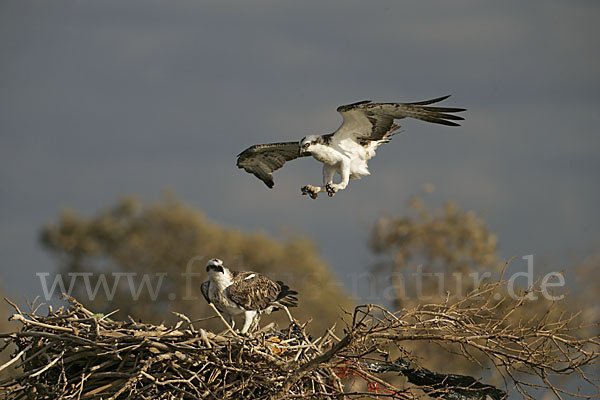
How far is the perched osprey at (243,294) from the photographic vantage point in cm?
907

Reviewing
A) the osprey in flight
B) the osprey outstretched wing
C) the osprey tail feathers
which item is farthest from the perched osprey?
the osprey in flight

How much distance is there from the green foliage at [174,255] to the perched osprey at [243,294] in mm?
23179

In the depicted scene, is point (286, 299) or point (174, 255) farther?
point (174, 255)

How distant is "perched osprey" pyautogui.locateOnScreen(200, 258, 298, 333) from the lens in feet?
29.8

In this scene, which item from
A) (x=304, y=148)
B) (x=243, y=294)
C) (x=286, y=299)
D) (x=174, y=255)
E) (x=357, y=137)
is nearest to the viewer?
(x=304, y=148)

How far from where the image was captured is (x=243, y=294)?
29.7ft

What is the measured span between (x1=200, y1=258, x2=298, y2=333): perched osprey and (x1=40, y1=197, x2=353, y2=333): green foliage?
23.2 m

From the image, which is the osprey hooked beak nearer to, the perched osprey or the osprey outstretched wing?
the osprey outstretched wing

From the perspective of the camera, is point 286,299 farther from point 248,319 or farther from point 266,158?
point 266,158

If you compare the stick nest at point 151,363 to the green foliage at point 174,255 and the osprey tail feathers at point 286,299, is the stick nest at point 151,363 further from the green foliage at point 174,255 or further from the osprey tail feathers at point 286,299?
the green foliage at point 174,255

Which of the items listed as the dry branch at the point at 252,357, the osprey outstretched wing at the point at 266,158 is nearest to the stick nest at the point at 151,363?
the dry branch at the point at 252,357

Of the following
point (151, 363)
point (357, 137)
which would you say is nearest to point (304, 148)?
point (357, 137)

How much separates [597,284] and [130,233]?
19.0 meters

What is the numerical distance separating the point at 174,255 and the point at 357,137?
88.7ft
